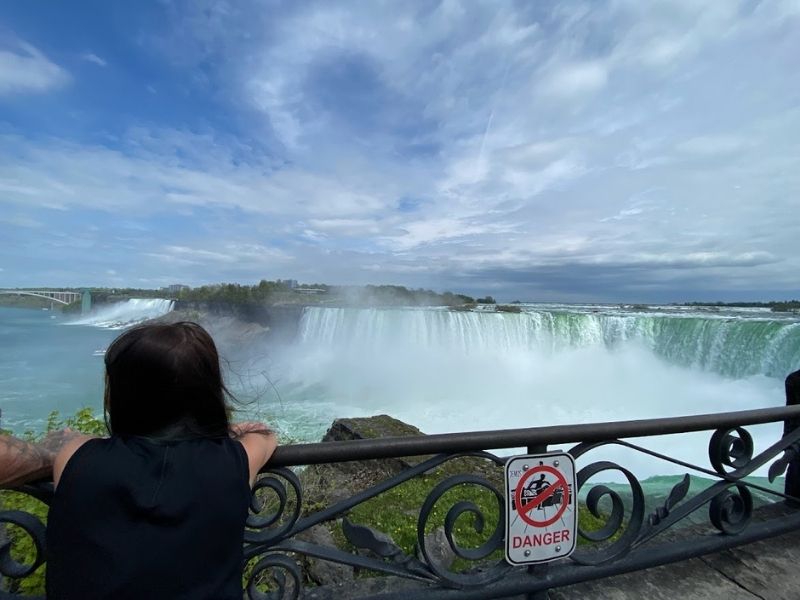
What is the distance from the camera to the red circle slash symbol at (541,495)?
159 cm

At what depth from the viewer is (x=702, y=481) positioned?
32.6 ft

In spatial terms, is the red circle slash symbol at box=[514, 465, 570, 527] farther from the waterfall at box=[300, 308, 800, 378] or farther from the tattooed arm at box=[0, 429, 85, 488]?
the waterfall at box=[300, 308, 800, 378]

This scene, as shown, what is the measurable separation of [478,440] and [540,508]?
0.39m

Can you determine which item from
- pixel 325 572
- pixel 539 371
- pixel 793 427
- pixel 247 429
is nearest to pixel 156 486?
pixel 247 429

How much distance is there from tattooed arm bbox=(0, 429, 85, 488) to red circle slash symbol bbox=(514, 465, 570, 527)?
1.41 metres

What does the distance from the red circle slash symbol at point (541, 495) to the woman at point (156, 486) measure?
0.94m

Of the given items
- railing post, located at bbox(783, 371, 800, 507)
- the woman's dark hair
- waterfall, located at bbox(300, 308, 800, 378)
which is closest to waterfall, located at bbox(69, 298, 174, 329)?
waterfall, located at bbox(300, 308, 800, 378)

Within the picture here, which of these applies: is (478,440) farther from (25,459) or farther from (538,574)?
(25,459)

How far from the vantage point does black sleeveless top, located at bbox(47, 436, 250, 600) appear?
3.18 feet

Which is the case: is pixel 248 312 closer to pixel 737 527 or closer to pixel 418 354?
pixel 418 354

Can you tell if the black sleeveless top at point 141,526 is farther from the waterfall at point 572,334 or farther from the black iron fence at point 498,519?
the waterfall at point 572,334

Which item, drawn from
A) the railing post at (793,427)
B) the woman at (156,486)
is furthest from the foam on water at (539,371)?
the woman at (156,486)

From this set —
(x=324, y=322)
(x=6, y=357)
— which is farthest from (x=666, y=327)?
(x=6, y=357)

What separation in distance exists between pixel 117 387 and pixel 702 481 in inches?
483
